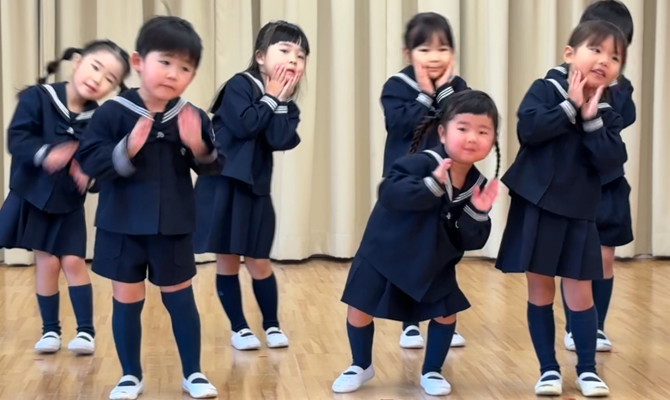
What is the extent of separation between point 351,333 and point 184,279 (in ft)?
1.73

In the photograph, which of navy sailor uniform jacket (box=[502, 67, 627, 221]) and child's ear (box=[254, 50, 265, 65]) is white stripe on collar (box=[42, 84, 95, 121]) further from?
navy sailor uniform jacket (box=[502, 67, 627, 221])

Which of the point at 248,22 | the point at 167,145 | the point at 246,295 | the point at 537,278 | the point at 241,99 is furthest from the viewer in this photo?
the point at 248,22

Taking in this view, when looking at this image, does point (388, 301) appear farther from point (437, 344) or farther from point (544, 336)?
point (544, 336)

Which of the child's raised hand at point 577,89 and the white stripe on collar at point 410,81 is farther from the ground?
the white stripe on collar at point 410,81

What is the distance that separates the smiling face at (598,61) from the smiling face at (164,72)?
111 cm

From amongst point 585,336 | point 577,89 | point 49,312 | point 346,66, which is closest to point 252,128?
point 49,312

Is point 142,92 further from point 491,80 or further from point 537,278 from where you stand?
point 491,80

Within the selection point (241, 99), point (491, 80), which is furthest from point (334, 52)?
point (241, 99)

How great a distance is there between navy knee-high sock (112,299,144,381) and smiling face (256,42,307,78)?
0.97 meters

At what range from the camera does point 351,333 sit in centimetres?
272

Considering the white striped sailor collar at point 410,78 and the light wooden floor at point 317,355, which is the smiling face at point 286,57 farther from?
the light wooden floor at point 317,355

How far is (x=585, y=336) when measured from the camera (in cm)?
268

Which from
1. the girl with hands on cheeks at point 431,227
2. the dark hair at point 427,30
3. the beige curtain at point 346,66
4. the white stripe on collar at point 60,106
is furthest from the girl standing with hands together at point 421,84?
the beige curtain at point 346,66

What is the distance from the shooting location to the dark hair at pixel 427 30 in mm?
3029
